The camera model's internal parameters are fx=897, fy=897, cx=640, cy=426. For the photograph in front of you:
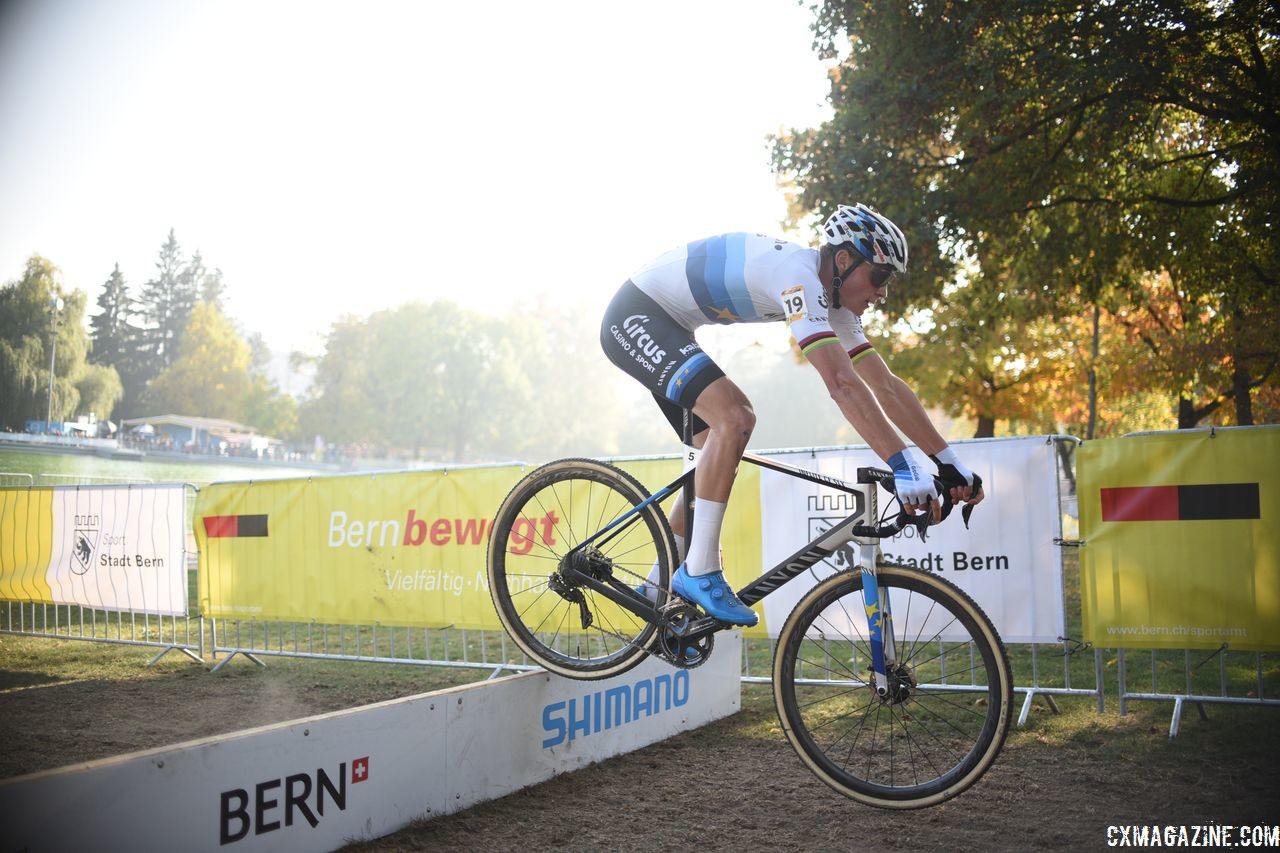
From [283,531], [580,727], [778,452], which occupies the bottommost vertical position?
[580,727]

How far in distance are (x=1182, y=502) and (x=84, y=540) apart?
517 inches

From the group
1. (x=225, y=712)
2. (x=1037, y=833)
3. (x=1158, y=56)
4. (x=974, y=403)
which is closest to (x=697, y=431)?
(x=1037, y=833)

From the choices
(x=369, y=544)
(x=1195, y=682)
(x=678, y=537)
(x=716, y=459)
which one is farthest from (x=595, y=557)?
(x=1195, y=682)

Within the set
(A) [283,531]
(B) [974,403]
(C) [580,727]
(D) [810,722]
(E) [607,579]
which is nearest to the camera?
(E) [607,579]

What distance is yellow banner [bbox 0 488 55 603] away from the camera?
13055mm

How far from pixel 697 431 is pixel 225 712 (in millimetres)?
5839

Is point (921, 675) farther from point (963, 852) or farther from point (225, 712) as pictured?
point (225, 712)

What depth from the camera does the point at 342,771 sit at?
4.13 meters

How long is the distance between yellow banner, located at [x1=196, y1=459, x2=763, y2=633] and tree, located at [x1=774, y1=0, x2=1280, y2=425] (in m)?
6.99

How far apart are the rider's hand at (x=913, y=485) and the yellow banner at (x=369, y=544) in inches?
197

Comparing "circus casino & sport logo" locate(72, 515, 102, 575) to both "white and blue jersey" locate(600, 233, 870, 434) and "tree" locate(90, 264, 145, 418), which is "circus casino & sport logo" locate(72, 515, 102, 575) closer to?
"tree" locate(90, 264, 145, 418)

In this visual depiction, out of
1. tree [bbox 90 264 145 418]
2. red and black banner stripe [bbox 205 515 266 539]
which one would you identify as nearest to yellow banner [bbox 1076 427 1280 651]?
red and black banner stripe [bbox 205 515 266 539]

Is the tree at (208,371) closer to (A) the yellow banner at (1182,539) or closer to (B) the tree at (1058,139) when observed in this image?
(B) the tree at (1058,139)

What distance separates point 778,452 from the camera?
336 inches
